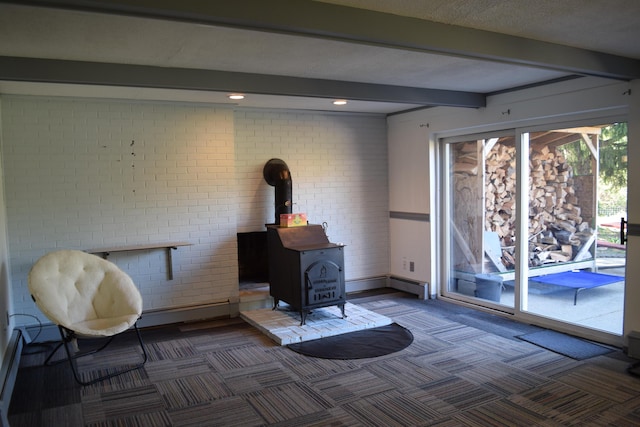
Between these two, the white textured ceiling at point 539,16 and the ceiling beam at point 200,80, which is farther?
the ceiling beam at point 200,80

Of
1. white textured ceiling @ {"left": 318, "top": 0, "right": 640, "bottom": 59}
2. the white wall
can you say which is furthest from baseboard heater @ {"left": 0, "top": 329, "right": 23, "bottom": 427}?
white textured ceiling @ {"left": 318, "top": 0, "right": 640, "bottom": 59}

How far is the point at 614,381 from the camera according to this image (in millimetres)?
3627

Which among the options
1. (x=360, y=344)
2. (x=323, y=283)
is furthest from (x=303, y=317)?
(x=360, y=344)

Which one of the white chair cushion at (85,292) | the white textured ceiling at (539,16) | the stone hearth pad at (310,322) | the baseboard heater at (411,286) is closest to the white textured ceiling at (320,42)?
the white textured ceiling at (539,16)

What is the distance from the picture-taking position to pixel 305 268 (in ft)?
16.3

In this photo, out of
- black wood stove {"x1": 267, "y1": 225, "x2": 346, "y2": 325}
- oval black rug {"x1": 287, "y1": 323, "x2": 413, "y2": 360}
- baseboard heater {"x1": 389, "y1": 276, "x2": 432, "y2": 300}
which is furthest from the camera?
baseboard heater {"x1": 389, "y1": 276, "x2": 432, "y2": 300}

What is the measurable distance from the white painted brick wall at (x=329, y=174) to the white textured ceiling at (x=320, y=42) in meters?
1.86

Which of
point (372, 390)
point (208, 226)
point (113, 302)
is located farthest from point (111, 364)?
point (372, 390)

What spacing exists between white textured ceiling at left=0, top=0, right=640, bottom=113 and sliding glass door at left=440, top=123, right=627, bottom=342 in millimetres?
812

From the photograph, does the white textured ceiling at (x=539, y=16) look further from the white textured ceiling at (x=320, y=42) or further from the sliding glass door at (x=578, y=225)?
the sliding glass door at (x=578, y=225)

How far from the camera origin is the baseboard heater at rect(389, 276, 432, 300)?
6172mm

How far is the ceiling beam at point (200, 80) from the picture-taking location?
3451 mm

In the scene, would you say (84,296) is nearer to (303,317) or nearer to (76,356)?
(76,356)

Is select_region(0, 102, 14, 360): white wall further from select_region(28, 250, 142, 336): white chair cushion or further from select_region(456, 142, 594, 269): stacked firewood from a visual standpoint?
select_region(456, 142, 594, 269): stacked firewood
